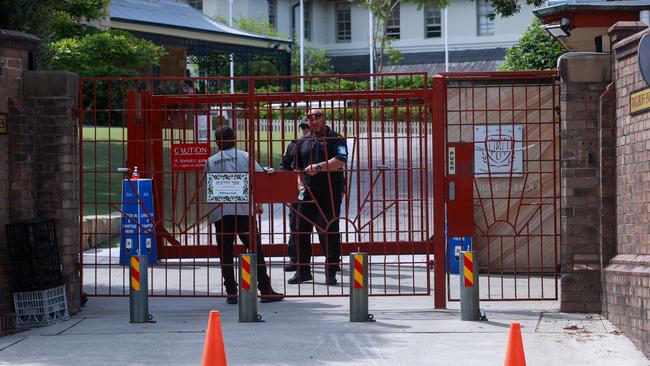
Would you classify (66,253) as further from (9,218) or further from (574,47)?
(574,47)

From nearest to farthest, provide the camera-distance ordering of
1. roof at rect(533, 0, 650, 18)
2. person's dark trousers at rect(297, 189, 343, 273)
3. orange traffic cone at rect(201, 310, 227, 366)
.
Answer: orange traffic cone at rect(201, 310, 227, 366), roof at rect(533, 0, 650, 18), person's dark trousers at rect(297, 189, 343, 273)

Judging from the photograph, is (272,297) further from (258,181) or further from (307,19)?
(307,19)

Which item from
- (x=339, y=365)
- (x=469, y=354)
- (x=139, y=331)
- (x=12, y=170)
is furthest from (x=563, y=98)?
(x=12, y=170)

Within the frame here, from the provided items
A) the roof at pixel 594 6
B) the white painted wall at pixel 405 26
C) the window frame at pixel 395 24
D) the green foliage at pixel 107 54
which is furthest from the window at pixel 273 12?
the roof at pixel 594 6

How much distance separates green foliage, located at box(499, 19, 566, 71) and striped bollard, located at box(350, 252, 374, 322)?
35.5 ft

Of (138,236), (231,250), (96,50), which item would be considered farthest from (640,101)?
(96,50)

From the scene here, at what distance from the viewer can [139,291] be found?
10.3 metres

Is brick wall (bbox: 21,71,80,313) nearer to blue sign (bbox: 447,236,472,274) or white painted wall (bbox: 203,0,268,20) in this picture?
blue sign (bbox: 447,236,472,274)

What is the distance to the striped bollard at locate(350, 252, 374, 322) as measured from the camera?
32.8 ft

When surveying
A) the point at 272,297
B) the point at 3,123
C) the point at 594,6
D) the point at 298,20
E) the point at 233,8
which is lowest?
the point at 272,297

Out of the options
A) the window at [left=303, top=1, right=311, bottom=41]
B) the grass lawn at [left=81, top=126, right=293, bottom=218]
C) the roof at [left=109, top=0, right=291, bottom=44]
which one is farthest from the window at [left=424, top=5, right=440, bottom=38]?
→ the grass lawn at [left=81, top=126, right=293, bottom=218]

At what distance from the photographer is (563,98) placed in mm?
10469

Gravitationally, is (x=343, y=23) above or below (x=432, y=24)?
above

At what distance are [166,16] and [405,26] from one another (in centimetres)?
2370
